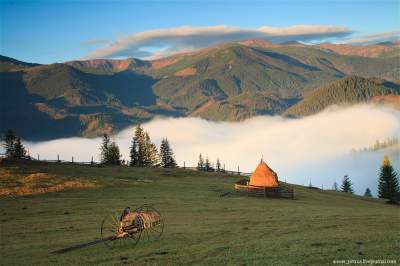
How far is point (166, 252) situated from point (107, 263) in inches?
135

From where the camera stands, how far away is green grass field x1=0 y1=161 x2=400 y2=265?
992 inches

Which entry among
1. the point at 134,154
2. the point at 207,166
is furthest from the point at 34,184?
the point at 207,166

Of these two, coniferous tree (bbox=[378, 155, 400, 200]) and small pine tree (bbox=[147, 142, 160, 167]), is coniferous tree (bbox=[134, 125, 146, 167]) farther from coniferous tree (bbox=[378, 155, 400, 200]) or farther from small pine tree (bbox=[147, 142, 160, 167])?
coniferous tree (bbox=[378, 155, 400, 200])

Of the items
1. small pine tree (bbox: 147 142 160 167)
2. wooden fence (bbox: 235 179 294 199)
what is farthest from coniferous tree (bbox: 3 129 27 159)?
wooden fence (bbox: 235 179 294 199)

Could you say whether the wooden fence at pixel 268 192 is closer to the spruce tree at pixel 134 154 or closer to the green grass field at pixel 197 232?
the green grass field at pixel 197 232

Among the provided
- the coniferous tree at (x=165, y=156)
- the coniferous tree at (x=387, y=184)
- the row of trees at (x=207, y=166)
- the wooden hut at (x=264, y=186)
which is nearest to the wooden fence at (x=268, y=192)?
the wooden hut at (x=264, y=186)

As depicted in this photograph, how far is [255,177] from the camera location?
7069cm

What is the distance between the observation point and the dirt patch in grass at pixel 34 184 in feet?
186

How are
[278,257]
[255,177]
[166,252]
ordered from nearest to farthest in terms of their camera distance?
1. [278,257]
2. [166,252]
3. [255,177]

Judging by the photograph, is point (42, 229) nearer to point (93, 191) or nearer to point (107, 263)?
point (107, 263)

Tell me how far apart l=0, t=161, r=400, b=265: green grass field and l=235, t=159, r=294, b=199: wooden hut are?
1129 centimetres

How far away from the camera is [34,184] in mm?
60344

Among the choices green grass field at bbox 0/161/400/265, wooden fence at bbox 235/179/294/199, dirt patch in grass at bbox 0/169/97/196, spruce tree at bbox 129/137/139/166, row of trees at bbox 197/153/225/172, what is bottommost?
green grass field at bbox 0/161/400/265

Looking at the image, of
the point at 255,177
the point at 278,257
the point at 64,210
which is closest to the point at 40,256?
the point at 278,257
